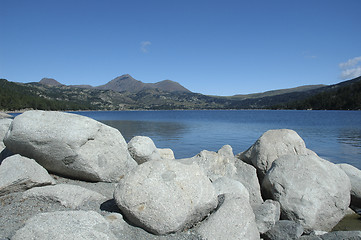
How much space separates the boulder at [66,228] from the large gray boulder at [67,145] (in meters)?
3.63

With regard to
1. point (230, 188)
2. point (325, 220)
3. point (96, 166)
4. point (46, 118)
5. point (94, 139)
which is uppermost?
point (46, 118)

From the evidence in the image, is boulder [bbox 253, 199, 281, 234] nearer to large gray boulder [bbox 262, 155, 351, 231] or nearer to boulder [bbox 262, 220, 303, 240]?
boulder [bbox 262, 220, 303, 240]

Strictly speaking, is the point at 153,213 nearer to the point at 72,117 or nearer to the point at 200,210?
the point at 200,210

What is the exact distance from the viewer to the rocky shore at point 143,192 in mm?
6293

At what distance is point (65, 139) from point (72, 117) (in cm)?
109

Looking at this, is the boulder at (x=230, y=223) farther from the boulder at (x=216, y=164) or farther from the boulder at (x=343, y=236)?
the boulder at (x=216, y=164)

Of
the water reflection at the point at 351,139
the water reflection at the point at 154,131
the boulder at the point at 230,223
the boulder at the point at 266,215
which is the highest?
the boulder at the point at 230,223

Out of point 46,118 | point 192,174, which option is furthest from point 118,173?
point 192,174

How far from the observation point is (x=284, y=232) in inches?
319

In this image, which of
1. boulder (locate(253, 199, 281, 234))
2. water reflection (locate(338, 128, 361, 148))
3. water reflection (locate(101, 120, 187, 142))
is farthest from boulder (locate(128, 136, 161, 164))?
water reflection (locate(338, 128, 361, 148))

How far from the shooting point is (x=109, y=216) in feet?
22.0

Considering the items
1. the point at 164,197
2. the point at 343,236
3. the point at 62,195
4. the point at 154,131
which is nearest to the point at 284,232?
the point at 343,236

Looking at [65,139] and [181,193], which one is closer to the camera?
[181,193]

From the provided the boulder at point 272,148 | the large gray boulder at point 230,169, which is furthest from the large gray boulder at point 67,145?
the boulder at point 272,148
